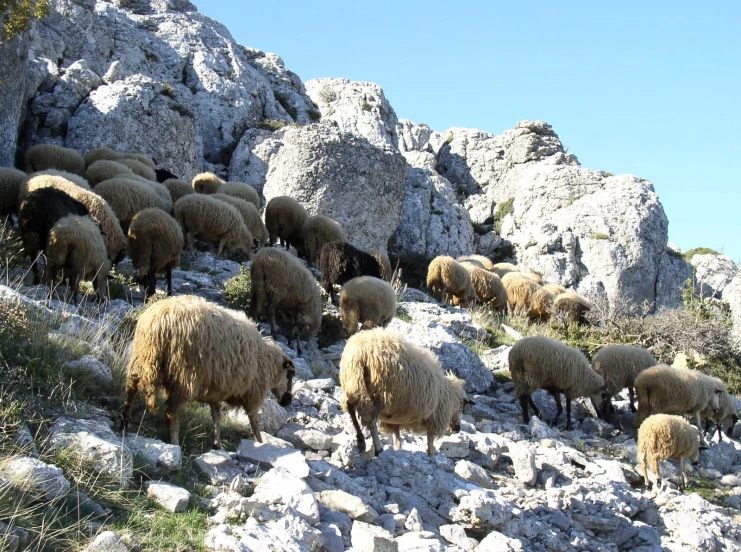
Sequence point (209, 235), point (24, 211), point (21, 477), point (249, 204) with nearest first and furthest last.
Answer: point (21, 477)
point (24, 211)
point (209, 235)
point (249, 204)

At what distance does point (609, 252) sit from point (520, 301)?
27.1 feet

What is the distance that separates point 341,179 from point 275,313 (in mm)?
9478

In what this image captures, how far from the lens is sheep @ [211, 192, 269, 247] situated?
17.4m

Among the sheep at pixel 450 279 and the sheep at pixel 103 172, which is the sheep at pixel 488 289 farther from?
the sheep at pixel 103 172

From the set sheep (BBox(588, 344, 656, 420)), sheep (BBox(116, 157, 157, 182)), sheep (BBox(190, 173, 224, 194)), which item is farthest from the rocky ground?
sheep (BBox(190, 173, 224, 194))

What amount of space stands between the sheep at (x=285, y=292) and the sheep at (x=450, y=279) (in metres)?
6.32

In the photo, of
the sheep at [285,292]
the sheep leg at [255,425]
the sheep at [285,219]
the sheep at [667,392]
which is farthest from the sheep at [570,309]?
the sheep leg at [255,425]

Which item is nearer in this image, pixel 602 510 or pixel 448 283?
pixel 602 510

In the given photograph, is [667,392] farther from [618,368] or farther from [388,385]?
[388,385]

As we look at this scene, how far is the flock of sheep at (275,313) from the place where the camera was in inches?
272

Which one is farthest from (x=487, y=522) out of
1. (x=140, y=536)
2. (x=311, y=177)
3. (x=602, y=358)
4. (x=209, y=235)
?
(x=311, y=177)

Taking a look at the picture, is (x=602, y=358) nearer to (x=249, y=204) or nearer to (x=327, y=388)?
(x=327, y=388)

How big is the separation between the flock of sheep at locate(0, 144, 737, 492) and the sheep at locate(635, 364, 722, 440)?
24 mm

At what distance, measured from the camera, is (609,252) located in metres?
27.3
